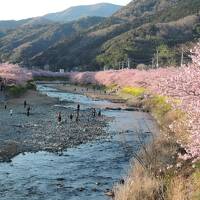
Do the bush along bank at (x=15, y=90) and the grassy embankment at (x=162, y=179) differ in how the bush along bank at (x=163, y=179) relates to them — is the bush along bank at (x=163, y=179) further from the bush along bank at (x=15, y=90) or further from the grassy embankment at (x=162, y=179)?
the bush along bank at (x=15, y=90)

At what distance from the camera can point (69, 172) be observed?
87.7 feet

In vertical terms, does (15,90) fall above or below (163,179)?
below

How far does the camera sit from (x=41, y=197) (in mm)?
21625

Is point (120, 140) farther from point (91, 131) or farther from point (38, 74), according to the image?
point (38, 74)

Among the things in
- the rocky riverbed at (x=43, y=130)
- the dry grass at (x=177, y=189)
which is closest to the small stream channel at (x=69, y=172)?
the rocky riverbed at (x=43, y=130)

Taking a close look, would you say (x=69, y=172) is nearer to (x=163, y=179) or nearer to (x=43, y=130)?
(x=163, y=179)

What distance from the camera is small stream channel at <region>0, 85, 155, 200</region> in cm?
2234

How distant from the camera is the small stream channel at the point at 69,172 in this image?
22.3 metres

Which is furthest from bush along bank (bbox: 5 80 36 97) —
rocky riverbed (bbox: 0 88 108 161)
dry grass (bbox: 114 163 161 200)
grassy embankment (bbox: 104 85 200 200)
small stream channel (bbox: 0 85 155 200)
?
dry grass (bbox: 114 163 161 200)

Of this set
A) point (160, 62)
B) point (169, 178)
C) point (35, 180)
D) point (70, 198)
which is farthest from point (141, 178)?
point (160, 62)

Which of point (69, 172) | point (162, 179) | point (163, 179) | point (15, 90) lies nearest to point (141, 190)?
point (162, 179)

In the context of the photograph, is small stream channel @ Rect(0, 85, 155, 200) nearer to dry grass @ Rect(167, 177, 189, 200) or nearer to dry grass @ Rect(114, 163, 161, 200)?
dry grass @ Rect(114, 163, 161, 200)

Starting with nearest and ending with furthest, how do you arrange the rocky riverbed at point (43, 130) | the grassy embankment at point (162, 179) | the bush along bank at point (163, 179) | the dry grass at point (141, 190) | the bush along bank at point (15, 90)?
1. the bush along bank at point (163, 179)
2. the grassy embankment at point (162, 179)
3. the dry grass at point (141, 190)
4. the rocky riverbed at point (43, 130)
5. the bush along bank at point (15, 90)

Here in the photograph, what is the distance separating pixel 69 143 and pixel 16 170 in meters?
10.1
